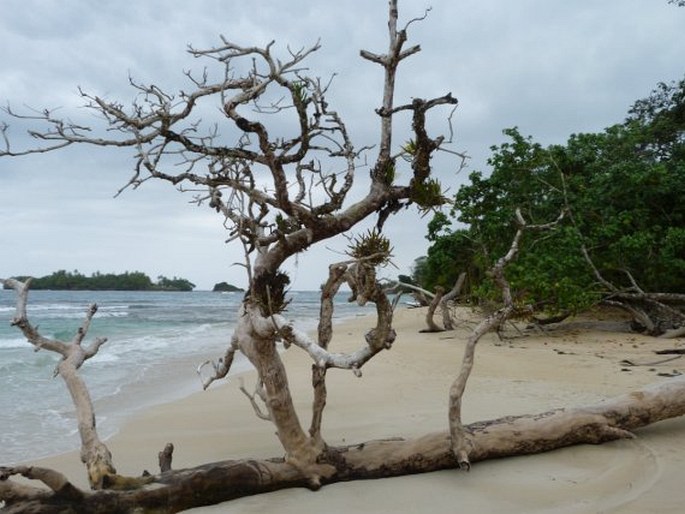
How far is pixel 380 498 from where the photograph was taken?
13.2 feet

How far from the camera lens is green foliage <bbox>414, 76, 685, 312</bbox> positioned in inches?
504

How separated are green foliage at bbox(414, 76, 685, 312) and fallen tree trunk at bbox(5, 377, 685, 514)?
598 cm

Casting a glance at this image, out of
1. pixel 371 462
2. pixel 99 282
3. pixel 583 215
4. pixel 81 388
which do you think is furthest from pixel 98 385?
pixel 99 282

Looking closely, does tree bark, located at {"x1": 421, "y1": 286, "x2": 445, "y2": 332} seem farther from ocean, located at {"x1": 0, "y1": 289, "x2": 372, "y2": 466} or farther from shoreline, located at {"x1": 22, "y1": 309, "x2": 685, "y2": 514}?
ocean, located at {"x1": 0, "y1": 289, "x2": 372, "y2": 466}

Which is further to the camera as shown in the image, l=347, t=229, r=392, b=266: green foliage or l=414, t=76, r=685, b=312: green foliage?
l=414, t=76, r=685, b=312: green foliage

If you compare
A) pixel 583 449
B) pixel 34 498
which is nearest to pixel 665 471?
pixel 583 449

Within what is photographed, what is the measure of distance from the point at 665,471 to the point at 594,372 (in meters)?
4.59

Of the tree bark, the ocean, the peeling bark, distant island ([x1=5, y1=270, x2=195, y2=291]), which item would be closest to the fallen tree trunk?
the peeling bark

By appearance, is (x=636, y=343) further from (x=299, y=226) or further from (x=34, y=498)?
(x=34, y=498)

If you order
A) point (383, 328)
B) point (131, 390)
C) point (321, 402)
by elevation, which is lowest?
point (131, 390)

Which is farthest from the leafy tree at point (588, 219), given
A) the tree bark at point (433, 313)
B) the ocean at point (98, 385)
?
the ocean at point (98, 385)

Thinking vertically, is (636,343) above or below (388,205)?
below

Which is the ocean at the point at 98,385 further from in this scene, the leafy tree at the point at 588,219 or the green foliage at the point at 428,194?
the leafy tree at the point at 588,219

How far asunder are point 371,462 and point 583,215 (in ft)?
38.5
